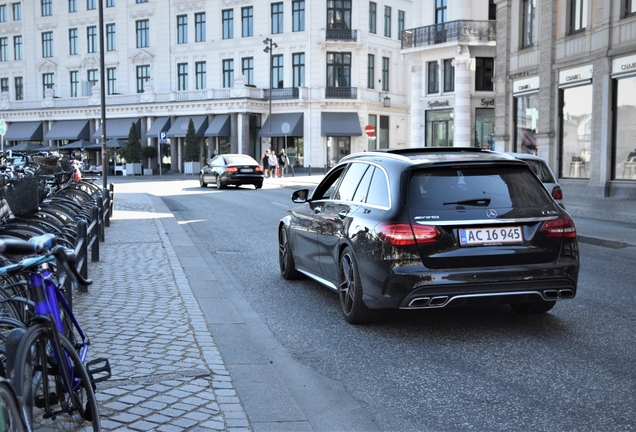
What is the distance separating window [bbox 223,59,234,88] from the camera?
63.0 metres

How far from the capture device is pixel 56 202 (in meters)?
10.3

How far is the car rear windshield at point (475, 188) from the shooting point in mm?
6781

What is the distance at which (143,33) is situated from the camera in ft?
221

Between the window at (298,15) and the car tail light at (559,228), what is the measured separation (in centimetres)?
5478

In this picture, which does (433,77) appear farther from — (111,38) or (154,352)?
(154,352)

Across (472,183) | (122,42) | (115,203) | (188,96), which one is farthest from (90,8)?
(472,183)

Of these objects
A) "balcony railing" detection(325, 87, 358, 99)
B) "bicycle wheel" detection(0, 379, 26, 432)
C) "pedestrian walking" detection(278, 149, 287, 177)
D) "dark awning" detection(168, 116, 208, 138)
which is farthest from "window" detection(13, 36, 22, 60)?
"bicycle wheel" detection(0, 379, 26, 432)

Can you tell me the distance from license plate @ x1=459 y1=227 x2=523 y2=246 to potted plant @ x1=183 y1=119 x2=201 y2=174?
53.7m

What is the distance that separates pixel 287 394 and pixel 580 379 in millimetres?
2024

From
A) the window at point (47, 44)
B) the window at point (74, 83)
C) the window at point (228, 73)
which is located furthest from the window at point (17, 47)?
the window at point (228, 73)

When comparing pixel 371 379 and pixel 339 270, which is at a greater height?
pixel 339 270

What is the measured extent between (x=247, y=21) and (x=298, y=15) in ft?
15.3

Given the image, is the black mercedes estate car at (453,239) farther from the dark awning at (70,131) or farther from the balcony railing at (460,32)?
the dark awning at (70,131)

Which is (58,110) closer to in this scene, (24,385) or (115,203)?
(115,203)
